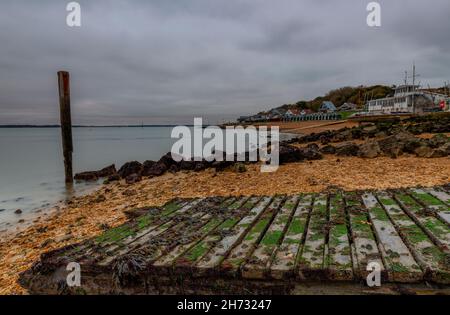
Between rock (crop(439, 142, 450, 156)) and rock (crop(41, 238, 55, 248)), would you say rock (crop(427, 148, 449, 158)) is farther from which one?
rock (crop(41, 238, 55, 248))

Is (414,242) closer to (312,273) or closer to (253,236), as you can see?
(312,273)

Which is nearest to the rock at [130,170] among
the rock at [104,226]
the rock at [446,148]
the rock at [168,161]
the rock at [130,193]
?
the rock at [168,161]

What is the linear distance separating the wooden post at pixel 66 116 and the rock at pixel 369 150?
A: 13.8m

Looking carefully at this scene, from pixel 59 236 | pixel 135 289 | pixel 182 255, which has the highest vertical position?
pixel 182 255

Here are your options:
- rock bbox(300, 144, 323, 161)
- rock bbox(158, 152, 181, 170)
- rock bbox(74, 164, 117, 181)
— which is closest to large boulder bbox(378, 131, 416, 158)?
rock bbox(300, 144, 323, 161)

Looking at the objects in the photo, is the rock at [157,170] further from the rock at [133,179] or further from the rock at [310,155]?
the rock at [310,155]

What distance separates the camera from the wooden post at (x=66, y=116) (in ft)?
51.0

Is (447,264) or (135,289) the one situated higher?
(447,264)

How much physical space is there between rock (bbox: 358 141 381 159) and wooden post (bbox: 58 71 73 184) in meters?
13.8

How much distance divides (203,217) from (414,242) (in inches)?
108

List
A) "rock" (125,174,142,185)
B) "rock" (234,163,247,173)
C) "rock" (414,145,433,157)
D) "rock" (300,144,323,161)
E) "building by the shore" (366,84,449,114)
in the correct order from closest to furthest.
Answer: "rock" (414,145,433,157), "rock" (234,163,247,173), "rock" (125,174,142,185), "rock" (300,144,323,161), "building by the shore" (366,84,449,114)

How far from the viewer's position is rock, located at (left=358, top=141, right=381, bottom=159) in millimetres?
13992

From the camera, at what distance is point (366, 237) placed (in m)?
3.59
